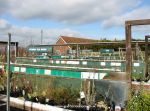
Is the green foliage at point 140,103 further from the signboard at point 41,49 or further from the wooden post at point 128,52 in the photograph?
the signboard at point 41,49

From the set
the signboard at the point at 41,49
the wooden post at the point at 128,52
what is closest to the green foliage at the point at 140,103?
the wooden post at the point at 128,52

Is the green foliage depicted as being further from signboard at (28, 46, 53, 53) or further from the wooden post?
signboard at (28, 46, 53, 53)

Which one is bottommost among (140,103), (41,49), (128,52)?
(140,103)

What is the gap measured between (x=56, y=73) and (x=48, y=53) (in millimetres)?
10459

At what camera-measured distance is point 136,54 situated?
1341cm

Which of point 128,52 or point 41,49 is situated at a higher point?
point 41,49

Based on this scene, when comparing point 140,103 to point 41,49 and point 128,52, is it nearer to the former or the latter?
point 128,52

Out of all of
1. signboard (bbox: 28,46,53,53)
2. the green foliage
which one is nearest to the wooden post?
the green foliage

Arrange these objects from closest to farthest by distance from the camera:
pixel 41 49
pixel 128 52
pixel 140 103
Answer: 1. pixel 140 103
2. pixel 128 52
3. pixel 41 49

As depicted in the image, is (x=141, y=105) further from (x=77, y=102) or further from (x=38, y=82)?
(x=38, y=82)

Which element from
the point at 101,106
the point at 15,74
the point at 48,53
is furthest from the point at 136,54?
the point at 101,106

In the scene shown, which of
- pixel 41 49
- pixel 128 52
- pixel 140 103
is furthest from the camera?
pixel 41 49

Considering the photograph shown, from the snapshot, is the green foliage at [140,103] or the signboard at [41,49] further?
the signboard at [41,49]

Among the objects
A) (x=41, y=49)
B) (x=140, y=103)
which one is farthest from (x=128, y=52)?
(x=41, y=49)
